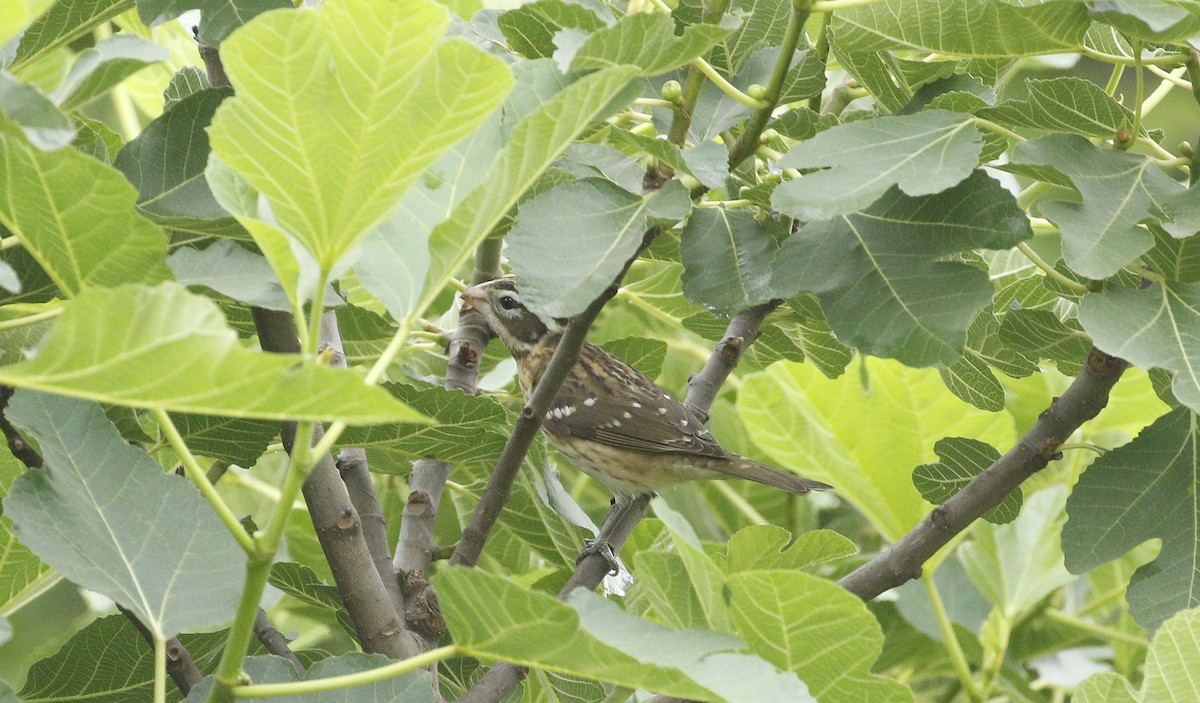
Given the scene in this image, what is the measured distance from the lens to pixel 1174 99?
9117mm

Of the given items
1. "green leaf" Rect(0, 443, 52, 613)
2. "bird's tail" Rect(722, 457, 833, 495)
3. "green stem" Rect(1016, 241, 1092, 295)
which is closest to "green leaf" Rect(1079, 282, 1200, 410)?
"green stem" Rect(1016, 241, 1092, 295)

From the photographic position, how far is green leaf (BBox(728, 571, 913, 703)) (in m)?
1.61

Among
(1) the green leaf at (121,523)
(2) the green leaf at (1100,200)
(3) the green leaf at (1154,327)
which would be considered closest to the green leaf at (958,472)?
(3) the green leaf at (1154,327)

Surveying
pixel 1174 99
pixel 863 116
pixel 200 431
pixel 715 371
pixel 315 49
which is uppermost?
pixel 315 49

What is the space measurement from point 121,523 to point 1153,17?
63.3 inches

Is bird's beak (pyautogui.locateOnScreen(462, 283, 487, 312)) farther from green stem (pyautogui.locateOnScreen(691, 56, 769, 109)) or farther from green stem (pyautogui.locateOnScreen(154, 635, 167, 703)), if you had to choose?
green stem (pyautogui.locateOnScreen(154, 635, 167, 703))

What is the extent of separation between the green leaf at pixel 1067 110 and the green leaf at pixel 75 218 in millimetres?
1314

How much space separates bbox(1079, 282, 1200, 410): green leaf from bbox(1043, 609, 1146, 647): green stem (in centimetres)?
184

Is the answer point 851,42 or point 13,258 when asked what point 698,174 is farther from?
point 13,258

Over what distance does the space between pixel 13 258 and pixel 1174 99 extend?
8937mm

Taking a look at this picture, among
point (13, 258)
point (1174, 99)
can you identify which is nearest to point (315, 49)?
point (13, 258)

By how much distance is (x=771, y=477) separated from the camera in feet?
13.1

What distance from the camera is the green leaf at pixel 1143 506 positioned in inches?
88.4

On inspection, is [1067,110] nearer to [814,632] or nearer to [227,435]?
[814,632]
